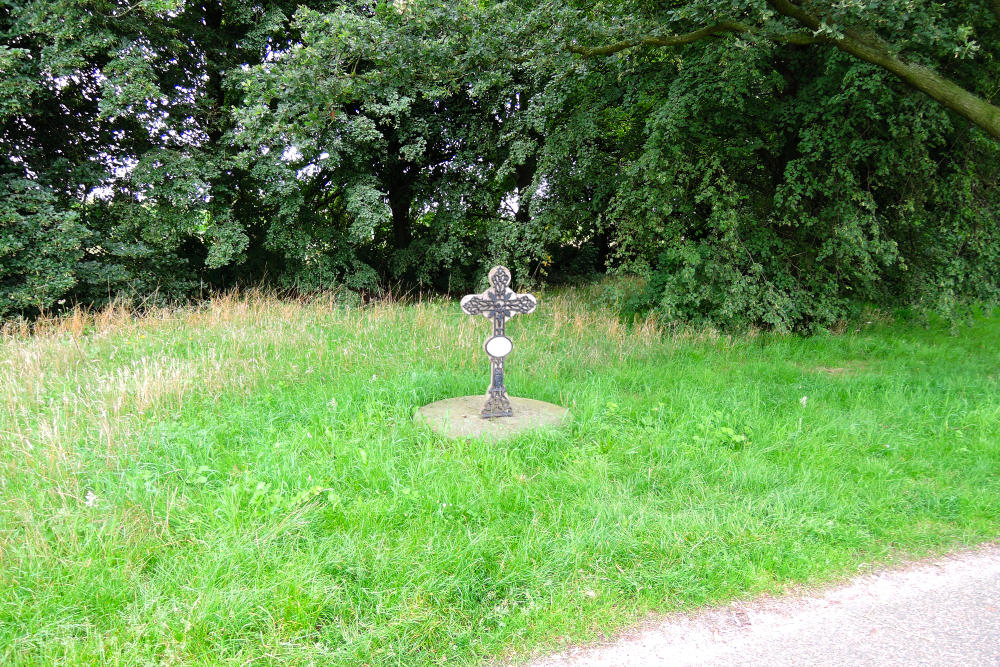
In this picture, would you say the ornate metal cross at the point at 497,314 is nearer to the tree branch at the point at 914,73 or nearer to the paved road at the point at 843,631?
the paved road at the point at 843,631

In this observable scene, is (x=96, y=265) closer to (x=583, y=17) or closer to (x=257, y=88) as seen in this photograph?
(x=257, y=88)

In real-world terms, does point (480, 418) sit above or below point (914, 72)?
below

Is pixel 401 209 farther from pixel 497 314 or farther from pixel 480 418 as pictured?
pixel 480 418

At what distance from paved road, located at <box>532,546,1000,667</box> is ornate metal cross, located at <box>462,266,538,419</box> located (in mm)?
2196

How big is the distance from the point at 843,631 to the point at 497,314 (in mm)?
3001

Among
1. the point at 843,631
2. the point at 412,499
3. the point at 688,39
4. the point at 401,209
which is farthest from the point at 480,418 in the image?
the point at 401,209

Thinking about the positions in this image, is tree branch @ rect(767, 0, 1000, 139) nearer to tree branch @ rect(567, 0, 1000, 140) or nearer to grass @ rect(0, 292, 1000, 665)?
tree branch @ rect(567, 0, 1000, 140)

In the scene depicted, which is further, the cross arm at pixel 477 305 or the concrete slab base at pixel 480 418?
the cross arm at pixel 477 305

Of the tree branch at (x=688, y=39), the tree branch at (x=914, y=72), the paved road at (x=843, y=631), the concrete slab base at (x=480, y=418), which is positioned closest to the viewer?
the paved road at (x=843, y=631)

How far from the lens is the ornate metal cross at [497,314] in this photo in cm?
448

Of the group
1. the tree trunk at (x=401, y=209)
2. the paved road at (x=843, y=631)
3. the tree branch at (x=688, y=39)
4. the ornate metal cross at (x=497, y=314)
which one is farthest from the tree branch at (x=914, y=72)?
the tree trunk at (x=401, y=209)

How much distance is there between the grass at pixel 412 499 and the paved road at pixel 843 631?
113 mm

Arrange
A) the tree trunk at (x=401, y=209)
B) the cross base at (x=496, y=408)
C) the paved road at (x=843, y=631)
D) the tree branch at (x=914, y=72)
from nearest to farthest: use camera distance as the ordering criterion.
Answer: the paved road at (x=843, y=631) → the cross base at (x=496, y=408) → the tree branch at (x=914, y=72) → the tree trunk at (x=401, y=209)

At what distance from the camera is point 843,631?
8.34 feet
